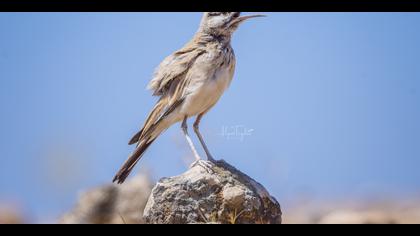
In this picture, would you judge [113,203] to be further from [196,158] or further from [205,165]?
[205,165]

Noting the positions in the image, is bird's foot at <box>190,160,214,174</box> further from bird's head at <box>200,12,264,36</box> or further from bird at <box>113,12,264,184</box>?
bird's head at <box>200,12,264,36</box>

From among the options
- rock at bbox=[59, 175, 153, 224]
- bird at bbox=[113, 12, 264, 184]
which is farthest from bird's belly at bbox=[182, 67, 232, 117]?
rock at bbox=[59, 175, 153, 224]

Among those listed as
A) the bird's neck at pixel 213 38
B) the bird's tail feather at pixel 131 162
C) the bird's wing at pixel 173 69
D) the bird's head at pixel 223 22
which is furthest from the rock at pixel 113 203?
the bird's head at pixel 223 22

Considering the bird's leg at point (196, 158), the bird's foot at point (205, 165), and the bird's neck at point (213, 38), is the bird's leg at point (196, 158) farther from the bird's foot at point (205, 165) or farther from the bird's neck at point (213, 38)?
the bird's neck at point (213, 38)

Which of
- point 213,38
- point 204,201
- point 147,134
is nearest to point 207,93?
point 213,38

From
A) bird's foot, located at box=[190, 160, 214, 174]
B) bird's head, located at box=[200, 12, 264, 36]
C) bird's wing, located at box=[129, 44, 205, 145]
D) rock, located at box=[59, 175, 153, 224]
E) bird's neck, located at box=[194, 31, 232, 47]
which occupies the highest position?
bird's head, located at box=[200, 12, 264, 36]
